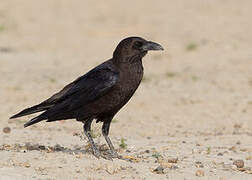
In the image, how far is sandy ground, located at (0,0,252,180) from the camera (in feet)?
23.1

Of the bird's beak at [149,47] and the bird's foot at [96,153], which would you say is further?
the bird's beak at [149,47]

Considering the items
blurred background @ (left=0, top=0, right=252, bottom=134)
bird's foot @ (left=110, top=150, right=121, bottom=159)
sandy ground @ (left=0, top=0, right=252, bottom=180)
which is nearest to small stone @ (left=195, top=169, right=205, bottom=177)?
sandy ground @ (left=0, top=0, right=252, bottom=180)

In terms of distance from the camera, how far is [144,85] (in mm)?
14531

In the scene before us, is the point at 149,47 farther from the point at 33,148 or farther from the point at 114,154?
the point at 33,148

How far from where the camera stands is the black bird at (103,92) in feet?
23.7

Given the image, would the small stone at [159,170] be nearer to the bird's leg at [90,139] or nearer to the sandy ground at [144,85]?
the sandy ground at [144,85]

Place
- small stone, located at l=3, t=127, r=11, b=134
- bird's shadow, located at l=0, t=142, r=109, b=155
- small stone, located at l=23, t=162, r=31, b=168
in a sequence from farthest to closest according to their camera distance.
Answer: small stone, located at l=3, t=127, r=11, b=134 → bird's shadow, located at l=0, t=142, r=109, b=155 → small stone, located at l=23, t=162, r=31, b=168

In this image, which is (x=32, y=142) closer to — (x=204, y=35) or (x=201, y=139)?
(x=201, y=139)

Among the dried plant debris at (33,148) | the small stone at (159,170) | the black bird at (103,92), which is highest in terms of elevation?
the black bird at (103,92)

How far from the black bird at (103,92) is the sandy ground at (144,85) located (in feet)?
1.40

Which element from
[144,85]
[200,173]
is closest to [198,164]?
[200,173]

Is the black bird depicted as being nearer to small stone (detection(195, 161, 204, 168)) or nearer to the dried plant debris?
the dried plant debris

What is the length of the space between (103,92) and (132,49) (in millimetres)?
600

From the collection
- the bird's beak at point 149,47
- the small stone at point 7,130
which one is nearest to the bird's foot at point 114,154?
the bird's beak at point 149,47
